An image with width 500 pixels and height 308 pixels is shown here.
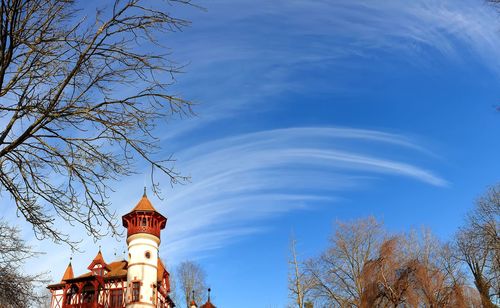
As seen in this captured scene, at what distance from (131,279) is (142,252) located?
2302 mm

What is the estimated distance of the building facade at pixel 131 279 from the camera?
3600 cm

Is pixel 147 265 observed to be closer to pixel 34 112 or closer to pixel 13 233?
pixel 13 233

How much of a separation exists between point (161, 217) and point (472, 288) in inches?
1016

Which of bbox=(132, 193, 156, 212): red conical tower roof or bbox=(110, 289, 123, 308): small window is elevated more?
bbox=(132, 193, 156, 212): red conical tower roof

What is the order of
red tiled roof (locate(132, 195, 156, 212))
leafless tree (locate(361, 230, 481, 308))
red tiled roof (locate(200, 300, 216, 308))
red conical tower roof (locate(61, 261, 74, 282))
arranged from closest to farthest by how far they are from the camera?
leafless tree (locate(361, 230, 481, 308)) → red tiled roof (locate(132, 195, 156, 212)) → red conical tower roof (locate(61, 261, 74, 282)) → red tiled roof (locate(200, 300, 216, 308))

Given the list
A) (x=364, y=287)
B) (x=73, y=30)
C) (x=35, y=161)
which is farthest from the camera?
(x=364, y=287)

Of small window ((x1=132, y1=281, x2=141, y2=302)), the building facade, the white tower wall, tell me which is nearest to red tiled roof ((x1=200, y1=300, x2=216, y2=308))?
the building facade

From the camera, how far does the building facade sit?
36000 millimetres

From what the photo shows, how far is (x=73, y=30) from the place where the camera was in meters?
7.88

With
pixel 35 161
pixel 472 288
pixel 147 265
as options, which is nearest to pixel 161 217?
pixel 147 265

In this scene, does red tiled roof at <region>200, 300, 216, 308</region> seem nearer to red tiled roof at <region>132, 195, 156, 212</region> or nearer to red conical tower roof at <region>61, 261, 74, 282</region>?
red tiled roof at <region>132, 195, 156, 212</region>

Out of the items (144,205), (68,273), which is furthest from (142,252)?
(68,273)

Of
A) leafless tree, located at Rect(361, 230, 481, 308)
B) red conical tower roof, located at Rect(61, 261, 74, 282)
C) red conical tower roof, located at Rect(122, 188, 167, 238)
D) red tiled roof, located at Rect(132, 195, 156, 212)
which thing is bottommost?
leafless tree, located at Rect(361, 230, 481, 308)

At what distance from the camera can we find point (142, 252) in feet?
121
